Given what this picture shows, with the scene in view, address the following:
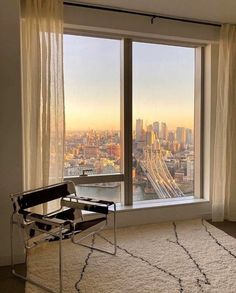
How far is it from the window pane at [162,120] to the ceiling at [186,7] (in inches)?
19.0

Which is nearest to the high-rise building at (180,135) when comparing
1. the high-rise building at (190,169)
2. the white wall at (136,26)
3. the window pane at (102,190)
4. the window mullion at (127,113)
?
the high-rise building at (190,169)

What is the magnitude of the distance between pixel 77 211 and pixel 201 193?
1.90 m

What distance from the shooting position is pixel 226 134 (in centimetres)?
388

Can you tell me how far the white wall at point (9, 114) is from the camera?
267 cm

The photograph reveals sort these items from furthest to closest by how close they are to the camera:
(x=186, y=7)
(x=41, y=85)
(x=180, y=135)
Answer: (x=180, y=135), (x=186, y=7), (x=41, y=85)

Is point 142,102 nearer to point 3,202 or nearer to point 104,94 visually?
point 104,94

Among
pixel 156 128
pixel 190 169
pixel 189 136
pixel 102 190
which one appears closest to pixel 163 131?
pixel 156 128

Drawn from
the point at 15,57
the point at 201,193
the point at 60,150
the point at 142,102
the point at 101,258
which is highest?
the point at 15,57

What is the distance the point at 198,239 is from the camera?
330 centimetres

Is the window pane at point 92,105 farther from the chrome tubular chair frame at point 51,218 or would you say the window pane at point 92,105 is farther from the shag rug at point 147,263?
the shag rug at point 147,263

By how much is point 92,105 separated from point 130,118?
1.60 ft

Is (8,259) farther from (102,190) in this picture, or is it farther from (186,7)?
(186,7)

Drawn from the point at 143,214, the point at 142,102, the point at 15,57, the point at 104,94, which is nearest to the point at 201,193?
the point at 143,214

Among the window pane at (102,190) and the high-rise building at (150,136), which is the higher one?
the high-rise building at (150,136)
